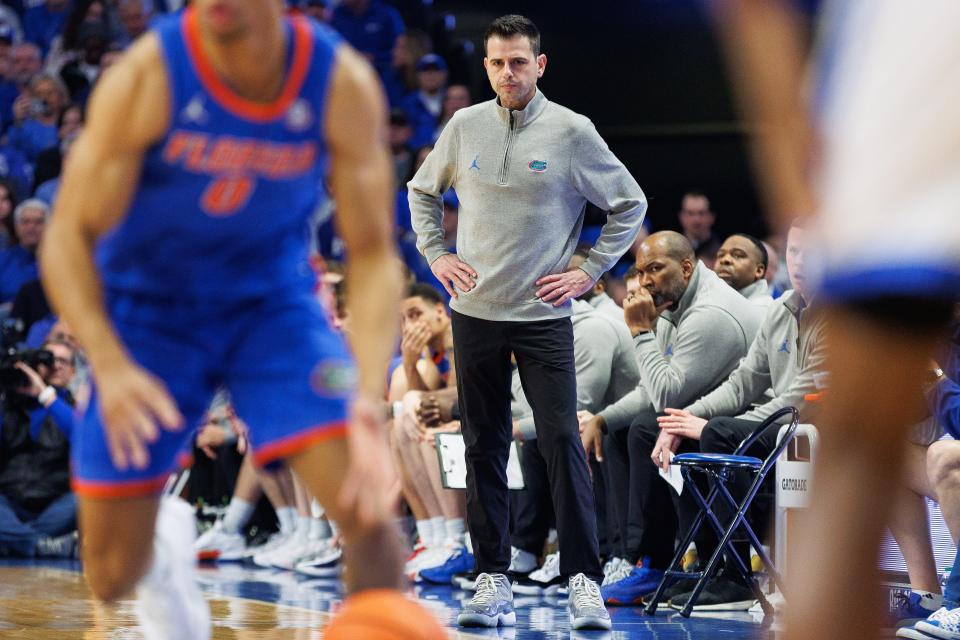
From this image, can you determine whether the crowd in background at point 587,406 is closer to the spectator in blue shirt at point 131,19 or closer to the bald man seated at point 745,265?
the bald man seated at point 745,265

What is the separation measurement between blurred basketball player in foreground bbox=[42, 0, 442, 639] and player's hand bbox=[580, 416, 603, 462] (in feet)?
13.8

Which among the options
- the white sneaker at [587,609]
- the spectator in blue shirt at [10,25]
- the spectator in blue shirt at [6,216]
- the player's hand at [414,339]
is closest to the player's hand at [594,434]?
the player's hand at [414,339]

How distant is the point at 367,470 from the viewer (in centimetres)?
295

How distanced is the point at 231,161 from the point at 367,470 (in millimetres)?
845

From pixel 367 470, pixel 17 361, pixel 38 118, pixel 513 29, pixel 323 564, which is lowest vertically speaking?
pixel 323 564

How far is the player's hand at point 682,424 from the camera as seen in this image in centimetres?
657

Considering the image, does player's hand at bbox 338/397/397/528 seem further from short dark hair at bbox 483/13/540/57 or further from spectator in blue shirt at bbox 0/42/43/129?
spectator in blue shirt at bbox 0/42/43/129

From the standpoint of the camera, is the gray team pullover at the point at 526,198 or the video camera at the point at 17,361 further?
the video camera at the point at 17,361

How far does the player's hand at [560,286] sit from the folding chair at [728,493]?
0.90 meters

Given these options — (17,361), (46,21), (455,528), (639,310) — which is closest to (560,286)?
(639,310)

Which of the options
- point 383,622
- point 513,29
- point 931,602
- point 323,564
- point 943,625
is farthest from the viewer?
point 323,564

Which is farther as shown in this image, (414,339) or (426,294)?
(426,294)

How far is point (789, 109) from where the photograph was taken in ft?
6.11

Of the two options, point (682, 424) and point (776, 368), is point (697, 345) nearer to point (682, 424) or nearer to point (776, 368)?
point (776, 368)
